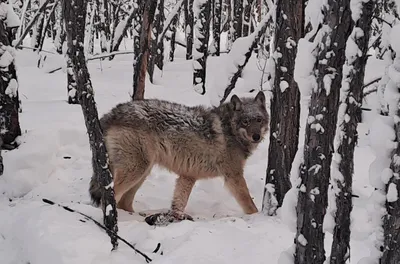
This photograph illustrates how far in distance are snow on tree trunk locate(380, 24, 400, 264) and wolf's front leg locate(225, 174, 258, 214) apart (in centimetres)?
352

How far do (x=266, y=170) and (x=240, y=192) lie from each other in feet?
1.68

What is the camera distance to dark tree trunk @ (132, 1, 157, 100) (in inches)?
324

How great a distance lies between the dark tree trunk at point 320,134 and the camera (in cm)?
280

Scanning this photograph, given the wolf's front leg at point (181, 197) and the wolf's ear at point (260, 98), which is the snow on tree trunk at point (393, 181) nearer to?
the wolf's front leg at point (181, 197)

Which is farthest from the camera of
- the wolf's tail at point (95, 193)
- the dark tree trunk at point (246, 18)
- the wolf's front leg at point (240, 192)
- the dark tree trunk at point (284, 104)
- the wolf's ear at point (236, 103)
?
the dark tree trunk at point (246, 18)

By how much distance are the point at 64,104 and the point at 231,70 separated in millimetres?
5990

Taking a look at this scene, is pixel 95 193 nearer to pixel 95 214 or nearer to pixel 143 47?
pixel 95 214

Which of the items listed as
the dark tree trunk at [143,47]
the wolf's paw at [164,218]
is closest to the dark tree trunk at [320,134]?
Answer: the wolf's paw at [164,218]

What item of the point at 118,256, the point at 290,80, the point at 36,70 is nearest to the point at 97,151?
the point at 118,256

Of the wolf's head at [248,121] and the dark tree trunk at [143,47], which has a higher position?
the dark tree trunk at [143,47]

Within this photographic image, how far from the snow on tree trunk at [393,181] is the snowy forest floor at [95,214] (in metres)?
0.17

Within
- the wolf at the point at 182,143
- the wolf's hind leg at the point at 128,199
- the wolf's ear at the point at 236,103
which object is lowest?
the wolf's hind leg at the point at 128,199

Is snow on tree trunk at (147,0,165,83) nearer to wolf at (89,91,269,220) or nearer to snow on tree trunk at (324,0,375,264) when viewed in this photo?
wolf at (89,91,269,220)

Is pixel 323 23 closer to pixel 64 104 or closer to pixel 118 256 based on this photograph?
pixel 118 256
